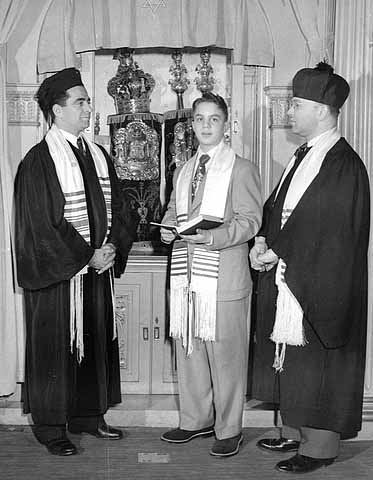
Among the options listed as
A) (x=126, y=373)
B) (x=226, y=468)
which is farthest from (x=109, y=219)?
(x=226, y=468)

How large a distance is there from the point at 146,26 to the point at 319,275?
5.72 ft

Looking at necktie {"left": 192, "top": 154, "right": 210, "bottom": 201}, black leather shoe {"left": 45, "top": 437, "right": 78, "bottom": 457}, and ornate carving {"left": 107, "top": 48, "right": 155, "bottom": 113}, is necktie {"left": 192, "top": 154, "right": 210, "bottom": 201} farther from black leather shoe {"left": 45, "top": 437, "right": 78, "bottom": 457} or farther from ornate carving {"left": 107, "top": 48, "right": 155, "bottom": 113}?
black leather shoe {"left": 45, "top": 437, "right": 78, "bottom": 457}

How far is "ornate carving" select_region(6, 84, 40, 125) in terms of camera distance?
450cm

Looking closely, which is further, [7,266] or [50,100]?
[7,266]

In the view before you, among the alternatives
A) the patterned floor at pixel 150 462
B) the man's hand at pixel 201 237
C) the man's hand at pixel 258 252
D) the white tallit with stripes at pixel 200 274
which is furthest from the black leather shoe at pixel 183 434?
the man's hand at pixel 201 237

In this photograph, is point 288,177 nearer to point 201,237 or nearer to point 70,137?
point 201,237

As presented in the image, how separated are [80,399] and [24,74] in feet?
5.75

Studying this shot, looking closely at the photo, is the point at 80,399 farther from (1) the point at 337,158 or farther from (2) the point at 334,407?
(1) the point at 337,158

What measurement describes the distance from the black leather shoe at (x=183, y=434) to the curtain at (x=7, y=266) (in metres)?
0.92

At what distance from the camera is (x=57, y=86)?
3928 mm

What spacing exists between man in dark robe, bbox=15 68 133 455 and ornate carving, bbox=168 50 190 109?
1067 millimetres

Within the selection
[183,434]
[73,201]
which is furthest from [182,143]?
[183,434]

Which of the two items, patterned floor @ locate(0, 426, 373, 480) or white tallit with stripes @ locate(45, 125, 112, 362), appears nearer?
patterned floor @ locate(0, 426, 373, 480)

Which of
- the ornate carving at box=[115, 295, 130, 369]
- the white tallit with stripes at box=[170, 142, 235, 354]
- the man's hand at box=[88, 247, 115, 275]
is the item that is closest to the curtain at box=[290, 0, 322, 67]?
the white tallit with stripes at box=[170, 142, 235, 354]
